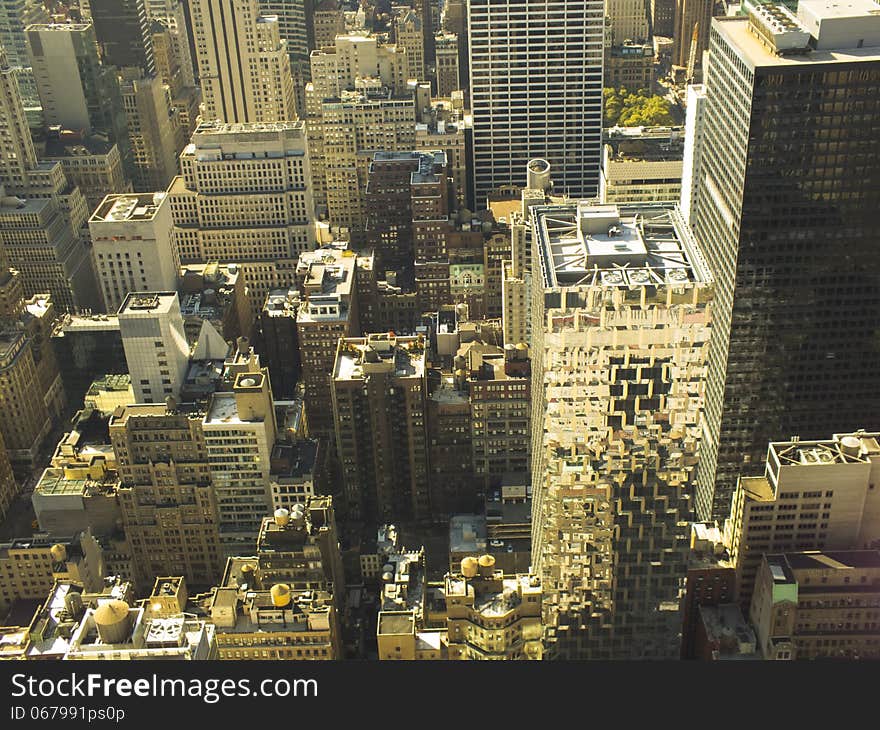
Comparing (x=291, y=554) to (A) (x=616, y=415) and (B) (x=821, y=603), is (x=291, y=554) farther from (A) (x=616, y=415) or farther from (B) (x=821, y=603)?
(B) (x=821, y=603)

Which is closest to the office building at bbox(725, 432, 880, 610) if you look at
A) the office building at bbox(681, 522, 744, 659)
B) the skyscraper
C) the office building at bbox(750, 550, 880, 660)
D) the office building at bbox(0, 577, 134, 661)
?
the office building at bbox(750, 550, 880, 660)

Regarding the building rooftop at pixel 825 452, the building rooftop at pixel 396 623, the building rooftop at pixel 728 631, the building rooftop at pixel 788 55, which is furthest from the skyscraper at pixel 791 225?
the building rooftop at pixel 396 623

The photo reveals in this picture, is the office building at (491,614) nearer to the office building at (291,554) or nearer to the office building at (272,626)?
the office building at (272,626)

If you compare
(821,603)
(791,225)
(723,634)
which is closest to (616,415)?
(821,603)

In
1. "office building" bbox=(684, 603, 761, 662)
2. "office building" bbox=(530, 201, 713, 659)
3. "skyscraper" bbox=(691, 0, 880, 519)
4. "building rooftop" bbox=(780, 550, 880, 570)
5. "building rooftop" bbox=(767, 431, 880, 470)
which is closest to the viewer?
"office building" bbox=(530, 201, 713, 659)

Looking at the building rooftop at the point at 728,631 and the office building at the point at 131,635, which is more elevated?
the office building at the point at 131,635

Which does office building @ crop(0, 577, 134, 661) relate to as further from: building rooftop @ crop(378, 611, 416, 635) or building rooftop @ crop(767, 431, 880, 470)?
building rooftop @ crop(767, 431, 880, 470)

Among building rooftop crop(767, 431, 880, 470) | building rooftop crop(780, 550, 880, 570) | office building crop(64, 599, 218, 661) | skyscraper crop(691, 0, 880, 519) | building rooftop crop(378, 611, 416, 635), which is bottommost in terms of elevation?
building rooftop crop(378, 611, 416, 635)
